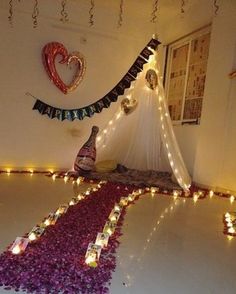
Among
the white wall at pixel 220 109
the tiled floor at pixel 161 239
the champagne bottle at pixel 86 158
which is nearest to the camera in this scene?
the tiled floor at pixel 161 239

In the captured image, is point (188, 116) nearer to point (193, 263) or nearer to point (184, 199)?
point (184, 199)

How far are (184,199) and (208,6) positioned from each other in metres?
2.56

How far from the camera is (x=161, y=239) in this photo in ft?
6.82

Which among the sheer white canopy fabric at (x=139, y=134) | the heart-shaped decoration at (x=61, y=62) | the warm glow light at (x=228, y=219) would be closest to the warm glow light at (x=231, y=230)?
the warm glow light at (x=228, y=219)

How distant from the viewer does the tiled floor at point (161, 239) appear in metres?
1.49

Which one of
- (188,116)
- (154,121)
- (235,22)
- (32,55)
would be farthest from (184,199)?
(32,55)

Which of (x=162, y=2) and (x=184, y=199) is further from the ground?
(x=162, y=2)

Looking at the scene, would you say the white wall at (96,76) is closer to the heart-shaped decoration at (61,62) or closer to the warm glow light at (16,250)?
the heart-shaped decoration at (61,62)

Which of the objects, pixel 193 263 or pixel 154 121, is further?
pixel 154 121

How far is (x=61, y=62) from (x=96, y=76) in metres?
0.59

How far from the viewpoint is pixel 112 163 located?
4570 mm

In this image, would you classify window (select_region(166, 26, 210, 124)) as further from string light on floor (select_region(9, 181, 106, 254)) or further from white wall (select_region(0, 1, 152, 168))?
string light on floor (select_region(9, 181, 106, 254))

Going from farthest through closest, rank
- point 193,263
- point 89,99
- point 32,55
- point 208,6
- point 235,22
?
point 89,99 < point 32,55 < point 208,6 < point 235,22 < point 193,263

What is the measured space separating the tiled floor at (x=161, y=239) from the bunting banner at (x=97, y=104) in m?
1.44
